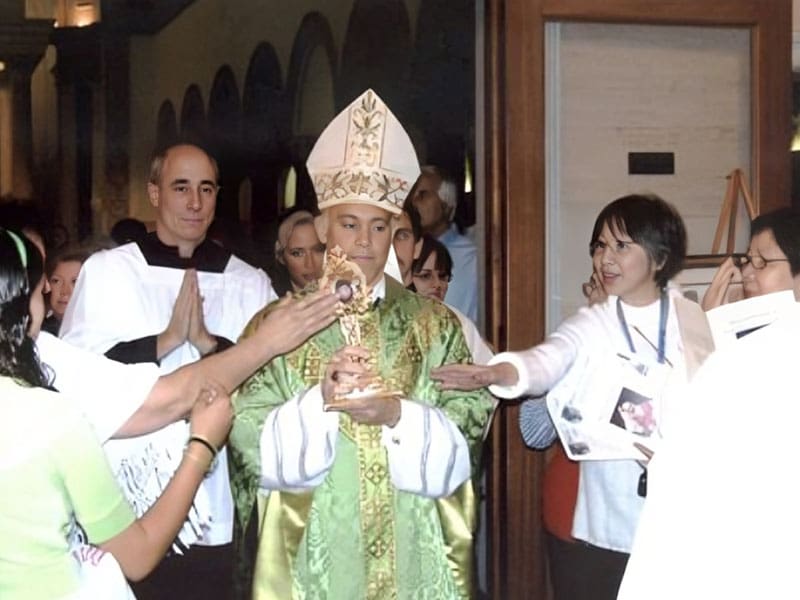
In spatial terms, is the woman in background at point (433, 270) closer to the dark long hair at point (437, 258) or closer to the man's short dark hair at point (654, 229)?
the dark long hair at point (437, 258)

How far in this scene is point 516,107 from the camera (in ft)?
15.5

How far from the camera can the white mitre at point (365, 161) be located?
12.3 ft

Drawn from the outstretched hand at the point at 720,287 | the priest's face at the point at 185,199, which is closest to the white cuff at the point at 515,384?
the outstretched hand at the point at 720,287

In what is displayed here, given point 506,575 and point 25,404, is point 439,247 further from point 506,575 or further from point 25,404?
point 25,404

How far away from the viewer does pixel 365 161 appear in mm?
3801

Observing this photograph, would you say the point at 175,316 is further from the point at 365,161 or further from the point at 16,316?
the point at 16,316

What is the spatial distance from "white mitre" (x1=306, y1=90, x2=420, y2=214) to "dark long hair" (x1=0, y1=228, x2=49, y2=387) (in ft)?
3.95

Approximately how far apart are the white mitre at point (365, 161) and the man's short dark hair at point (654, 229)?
0.55 m

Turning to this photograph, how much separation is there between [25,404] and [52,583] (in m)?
0.32

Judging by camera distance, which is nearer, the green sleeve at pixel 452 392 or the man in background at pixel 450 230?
the green sleeve at pixel 452 392

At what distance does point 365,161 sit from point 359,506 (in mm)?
887

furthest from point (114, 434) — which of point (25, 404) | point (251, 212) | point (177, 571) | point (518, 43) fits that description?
point (518, 43)

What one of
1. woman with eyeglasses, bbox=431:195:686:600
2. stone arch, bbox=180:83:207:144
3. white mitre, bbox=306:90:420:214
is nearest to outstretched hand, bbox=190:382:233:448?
white mitre, bbox=306:90:420:214

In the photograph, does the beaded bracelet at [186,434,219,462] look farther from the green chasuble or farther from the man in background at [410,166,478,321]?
the man in background at [410,166,478,321]
